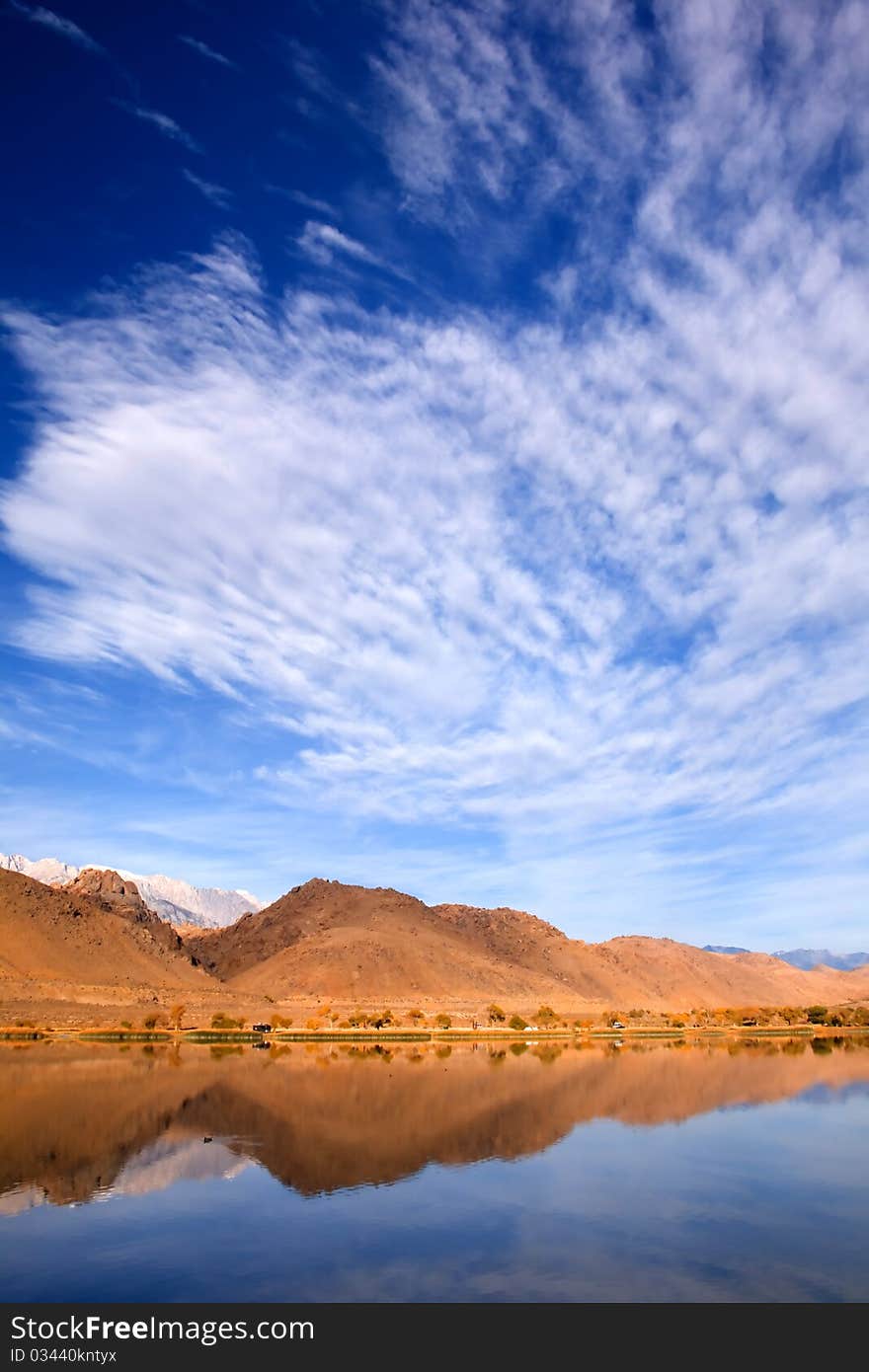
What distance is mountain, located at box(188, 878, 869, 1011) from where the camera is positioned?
468 feet

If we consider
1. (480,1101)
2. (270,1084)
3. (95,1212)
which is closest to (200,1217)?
(95,1212)

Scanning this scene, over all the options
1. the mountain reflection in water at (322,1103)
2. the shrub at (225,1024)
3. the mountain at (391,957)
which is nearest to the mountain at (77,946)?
the mountain at (391,957)

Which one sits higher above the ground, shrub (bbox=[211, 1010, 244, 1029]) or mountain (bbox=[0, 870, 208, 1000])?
mountain (bbox=[0, 870, 208, 1000])

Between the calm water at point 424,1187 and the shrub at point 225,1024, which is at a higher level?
the shrub at point 225,1024

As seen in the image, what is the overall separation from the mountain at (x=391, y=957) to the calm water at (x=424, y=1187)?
87.5 m

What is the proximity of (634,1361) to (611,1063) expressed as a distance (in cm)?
5632

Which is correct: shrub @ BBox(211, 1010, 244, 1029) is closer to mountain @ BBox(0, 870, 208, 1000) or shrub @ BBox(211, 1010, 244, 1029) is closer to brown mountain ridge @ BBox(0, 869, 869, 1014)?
brown mountain ridge @ BBox(0, 869, 869, 1014)

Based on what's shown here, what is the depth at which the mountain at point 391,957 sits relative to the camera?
14250cm

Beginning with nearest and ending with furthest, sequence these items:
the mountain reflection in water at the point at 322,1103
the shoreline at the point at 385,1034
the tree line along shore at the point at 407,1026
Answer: the mountain reflection in water at the point at 322,1103 < the shoreline at the point at 385,1034 < the tree line along shore at the point at 407,1026

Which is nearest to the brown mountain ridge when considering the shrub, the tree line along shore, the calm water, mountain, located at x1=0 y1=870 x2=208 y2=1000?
mountain, located at x1=0 y1=870 x2=208 y2=1000

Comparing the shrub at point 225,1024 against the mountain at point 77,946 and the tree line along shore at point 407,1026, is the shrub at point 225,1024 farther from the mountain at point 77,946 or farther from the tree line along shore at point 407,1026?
the mountain at point 77,946

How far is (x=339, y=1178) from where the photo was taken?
2981 cm

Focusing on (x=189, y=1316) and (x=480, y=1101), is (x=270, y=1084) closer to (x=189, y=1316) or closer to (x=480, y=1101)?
(x=480, y=1101)

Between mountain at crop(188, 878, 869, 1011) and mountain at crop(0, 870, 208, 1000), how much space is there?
15774 mm
